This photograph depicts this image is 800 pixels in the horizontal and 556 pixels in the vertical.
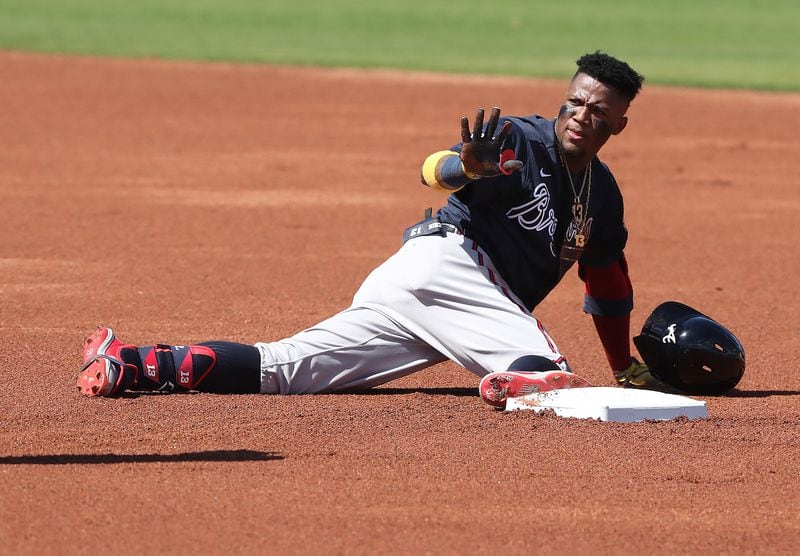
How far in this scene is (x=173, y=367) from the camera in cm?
505

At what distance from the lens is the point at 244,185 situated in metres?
10.8

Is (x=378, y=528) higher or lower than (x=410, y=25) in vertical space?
lower

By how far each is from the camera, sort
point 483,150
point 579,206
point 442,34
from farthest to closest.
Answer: point 442,34 → point 579,206 → point 483,150

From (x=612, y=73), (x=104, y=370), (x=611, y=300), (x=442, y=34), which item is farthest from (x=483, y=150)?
(x=442, y=34)

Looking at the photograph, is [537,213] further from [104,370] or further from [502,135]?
[104,370]

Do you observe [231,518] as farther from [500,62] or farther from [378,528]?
[500,62]

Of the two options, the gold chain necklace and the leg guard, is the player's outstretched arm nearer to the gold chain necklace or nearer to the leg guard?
the gold chain necklace

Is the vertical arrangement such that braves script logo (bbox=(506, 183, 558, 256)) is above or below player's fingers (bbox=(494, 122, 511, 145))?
below

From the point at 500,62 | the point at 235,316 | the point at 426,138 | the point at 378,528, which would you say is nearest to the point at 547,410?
the point at 378,528

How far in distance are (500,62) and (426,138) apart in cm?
619

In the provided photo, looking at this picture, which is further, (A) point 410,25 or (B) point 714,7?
(B) point 714,7

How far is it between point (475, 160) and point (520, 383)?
828 mm

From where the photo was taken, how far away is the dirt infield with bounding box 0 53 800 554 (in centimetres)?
382

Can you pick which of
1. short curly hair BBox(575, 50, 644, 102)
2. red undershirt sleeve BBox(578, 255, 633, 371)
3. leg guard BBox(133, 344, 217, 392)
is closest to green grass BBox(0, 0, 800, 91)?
red undershirt sleeve BBox(578, 255, 633, 371)
